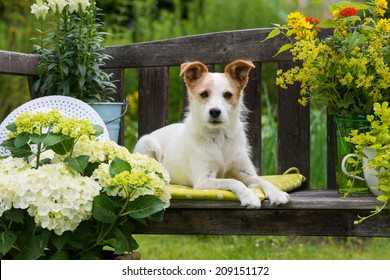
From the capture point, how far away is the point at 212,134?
350 cm

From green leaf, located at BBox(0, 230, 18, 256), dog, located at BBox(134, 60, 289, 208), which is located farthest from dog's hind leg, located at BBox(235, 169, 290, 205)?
green leaf, located at BBox(0, 230, 18, 256)

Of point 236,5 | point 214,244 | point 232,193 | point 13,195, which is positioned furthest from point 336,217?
point 236,5

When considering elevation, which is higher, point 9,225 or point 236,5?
point 236,5

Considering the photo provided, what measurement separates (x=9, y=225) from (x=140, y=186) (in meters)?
0.52

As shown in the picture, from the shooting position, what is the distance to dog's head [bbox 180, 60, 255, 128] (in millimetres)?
3369

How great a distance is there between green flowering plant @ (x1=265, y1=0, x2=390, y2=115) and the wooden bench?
0.41 metres

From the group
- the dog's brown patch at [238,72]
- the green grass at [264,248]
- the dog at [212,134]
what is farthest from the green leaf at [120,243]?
the green grass at [264,248]

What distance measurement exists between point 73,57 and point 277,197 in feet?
4.43

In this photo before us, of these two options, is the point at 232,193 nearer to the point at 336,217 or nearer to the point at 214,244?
the point at 336,217

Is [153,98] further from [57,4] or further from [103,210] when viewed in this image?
[103,210]

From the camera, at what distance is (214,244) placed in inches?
197

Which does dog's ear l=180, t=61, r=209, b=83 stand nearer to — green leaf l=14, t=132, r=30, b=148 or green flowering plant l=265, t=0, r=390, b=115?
green flowering plant l=265, t=0, r=390, b=115

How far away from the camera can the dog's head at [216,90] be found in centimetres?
337

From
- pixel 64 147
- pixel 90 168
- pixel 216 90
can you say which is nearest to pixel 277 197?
A: pixel 216 90
